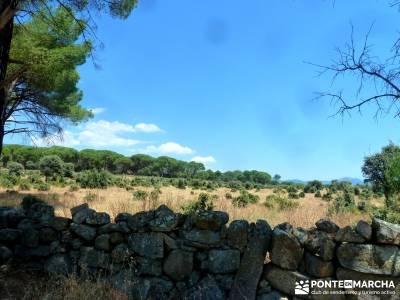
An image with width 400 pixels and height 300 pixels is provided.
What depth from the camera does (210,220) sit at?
550 centimetres

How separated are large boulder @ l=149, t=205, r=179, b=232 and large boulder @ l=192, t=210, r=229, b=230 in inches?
10.8

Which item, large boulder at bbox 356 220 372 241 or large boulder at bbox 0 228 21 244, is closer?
large boulder at bbox 356 220 372 241

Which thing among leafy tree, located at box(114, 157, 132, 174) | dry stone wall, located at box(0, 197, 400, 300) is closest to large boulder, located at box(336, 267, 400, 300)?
dry stone wall, located at box(0, 197, 400, 300)

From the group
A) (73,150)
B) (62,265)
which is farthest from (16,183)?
(73,150)

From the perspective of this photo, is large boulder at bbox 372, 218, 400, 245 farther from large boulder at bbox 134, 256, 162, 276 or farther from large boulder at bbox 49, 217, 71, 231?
large boulder at bbox 49, 217, 71, 231

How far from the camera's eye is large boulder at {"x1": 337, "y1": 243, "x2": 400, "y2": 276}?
196 inches

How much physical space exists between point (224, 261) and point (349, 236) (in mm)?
1626

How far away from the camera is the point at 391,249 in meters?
4.98

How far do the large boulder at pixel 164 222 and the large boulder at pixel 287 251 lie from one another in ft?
4.51

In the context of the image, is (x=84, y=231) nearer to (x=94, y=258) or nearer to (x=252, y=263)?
(x=94, y=258)

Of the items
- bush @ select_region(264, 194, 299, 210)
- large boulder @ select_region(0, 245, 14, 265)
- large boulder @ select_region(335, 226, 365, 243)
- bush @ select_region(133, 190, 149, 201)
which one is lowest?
large boulder @ select_region(0, 245, 14, 265)

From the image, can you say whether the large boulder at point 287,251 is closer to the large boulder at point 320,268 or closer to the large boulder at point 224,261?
the large boulder at point 320,268

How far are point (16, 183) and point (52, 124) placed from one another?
33.6 feet

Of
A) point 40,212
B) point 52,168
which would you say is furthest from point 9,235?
point 52,168
